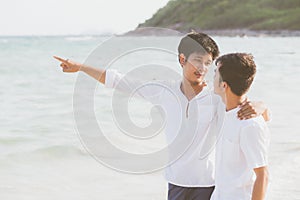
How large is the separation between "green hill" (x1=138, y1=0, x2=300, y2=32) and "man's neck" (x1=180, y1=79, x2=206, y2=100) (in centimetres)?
7142

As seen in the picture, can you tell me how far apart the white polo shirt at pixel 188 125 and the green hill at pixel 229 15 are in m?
71.4

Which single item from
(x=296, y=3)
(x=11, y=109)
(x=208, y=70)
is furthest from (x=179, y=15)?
(x=208, y=70)

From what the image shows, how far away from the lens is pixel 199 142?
2686 millimetres

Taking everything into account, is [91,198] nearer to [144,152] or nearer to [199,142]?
[144,152]

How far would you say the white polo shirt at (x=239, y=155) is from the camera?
231cm

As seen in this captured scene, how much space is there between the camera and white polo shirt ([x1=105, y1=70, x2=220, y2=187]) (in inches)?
106

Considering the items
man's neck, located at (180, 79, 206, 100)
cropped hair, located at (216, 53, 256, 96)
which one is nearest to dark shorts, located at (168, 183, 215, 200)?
man's neck, located at (180, 79, 206, 100)

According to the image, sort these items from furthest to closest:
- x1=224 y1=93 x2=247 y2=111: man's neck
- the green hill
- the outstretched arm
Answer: the green hill → the outstretched arm → x1=224 y1=93 x2=247 y2=111: man's neck

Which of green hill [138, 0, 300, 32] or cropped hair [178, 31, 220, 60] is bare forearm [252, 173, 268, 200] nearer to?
cropped hair [178, 31, 220, 60]

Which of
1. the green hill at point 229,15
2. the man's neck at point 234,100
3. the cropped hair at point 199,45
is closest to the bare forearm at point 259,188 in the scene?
the man's neck at point 234,100

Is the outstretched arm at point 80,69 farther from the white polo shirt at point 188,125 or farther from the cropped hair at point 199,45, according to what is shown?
the cropped hair at point 199,45

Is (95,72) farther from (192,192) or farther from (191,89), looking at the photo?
(192,192)

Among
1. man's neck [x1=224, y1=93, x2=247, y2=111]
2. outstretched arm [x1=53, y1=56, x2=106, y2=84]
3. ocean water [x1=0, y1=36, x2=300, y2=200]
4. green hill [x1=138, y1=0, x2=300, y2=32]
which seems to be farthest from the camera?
green hill [x1=138, y1=0, x2=300, y2=32]

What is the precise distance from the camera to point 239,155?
241cm
